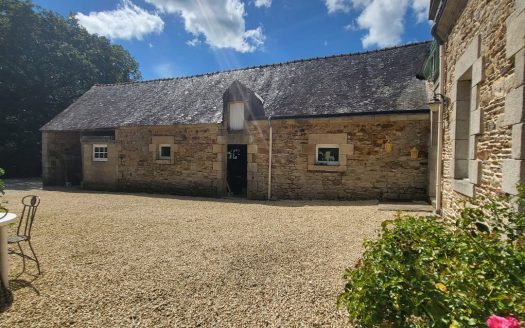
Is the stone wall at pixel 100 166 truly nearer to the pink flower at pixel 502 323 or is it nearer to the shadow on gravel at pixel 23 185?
the shadow on gravel at pixel 23 185

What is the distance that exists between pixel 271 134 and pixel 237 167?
236 cm

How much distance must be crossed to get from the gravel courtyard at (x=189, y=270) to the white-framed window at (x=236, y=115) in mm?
4434

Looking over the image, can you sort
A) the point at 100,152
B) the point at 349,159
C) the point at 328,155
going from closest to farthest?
the point at 349,159 → the point at 328,155 → the point at 100,152

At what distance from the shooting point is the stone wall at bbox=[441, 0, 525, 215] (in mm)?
3334

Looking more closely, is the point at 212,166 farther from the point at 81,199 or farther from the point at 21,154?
the point at 21,154

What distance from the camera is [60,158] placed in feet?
47.5

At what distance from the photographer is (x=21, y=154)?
59.2 feet

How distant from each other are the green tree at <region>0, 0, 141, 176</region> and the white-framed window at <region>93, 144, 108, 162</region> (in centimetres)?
846

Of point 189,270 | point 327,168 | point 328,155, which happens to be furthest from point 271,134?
point 189,270

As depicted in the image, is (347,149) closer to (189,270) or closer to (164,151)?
(189,270)

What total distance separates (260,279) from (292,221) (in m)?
3.12

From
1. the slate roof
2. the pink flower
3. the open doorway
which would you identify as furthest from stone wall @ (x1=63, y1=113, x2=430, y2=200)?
the pink flower

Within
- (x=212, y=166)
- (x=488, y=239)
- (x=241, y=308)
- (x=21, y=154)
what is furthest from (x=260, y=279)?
(x=21, y=154)

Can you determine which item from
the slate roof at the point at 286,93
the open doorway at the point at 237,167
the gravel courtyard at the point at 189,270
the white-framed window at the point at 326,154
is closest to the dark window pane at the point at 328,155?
the white-framed window at the point at 326,154
